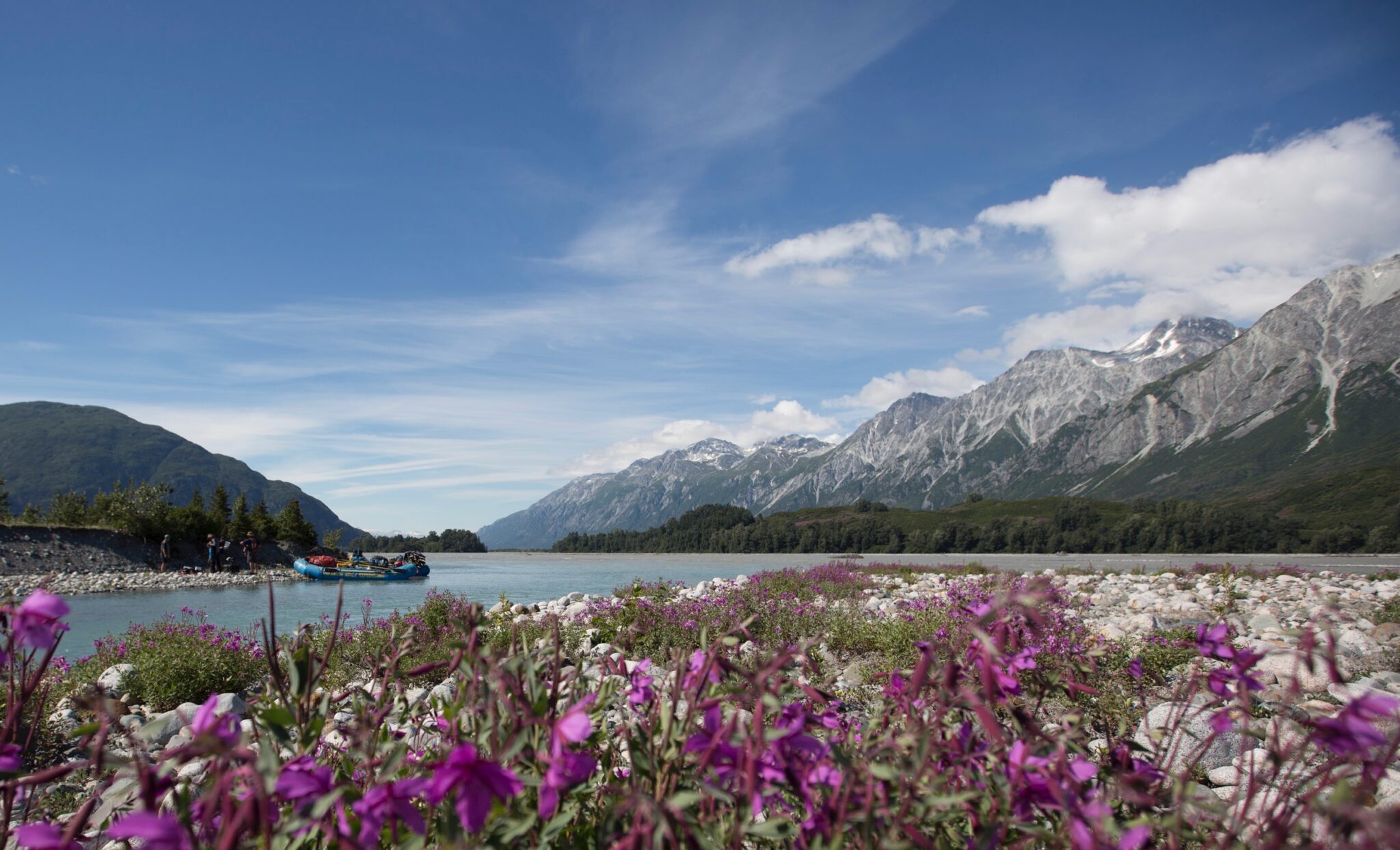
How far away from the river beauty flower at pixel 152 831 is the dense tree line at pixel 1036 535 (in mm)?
71925

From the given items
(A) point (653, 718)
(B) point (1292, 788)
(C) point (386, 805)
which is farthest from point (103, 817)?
(B) point (1292, 788)

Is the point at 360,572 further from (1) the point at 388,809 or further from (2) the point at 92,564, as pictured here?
(1) the point at 388,809

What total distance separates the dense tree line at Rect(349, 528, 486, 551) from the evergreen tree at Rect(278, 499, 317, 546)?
4814 cm

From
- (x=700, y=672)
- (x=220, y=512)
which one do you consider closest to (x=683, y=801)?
(x=700, y=672)

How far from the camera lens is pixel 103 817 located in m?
2.53

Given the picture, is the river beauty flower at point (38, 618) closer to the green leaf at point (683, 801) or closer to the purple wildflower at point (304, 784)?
the purple wildflower at point (304, 784)

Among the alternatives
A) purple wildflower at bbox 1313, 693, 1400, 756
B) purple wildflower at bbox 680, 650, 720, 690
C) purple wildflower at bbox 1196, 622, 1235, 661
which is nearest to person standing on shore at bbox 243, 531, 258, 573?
purple wildflower at bbox 680, 650, 720, 690

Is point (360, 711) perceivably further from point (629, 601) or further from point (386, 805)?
point (629, 601)

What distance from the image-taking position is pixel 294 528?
56875mm

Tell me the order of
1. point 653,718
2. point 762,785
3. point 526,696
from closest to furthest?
point 762,785
point 526,696
point 653,718

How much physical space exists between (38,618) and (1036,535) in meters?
Answer: 86.5

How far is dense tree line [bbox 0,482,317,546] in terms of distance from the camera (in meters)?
39.0

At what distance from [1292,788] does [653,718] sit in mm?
1681

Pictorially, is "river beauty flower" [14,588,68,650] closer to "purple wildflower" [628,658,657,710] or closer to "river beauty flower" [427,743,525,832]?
"river beauty flower" [427,743,525,832]
